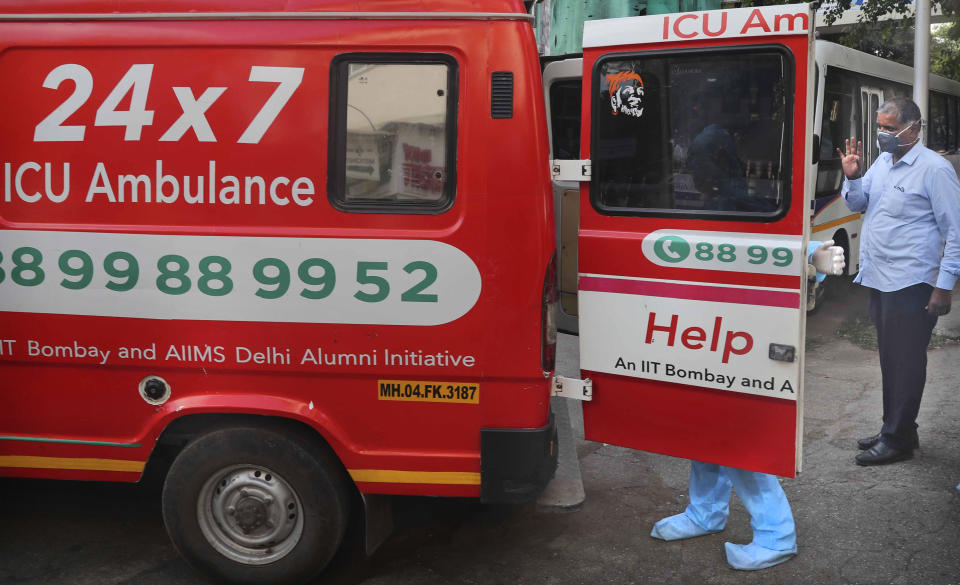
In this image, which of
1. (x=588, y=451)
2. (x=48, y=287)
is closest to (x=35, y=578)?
(x=48, y=287)

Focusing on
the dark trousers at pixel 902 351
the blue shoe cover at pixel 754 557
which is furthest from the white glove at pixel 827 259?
the dark trousers at pixel 902 351

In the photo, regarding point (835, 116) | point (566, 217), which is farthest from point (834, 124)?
point (566, 217)

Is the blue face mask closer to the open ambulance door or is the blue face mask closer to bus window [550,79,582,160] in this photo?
bus window [550,79,582,160]

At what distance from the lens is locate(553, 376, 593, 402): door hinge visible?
3996 mm

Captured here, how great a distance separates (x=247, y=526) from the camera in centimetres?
394

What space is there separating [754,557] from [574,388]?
1.14 meters

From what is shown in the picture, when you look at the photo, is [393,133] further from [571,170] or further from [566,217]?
[566,217]

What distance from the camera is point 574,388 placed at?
157 inches

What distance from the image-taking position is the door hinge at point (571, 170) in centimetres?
385

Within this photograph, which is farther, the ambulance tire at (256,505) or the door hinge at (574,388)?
the door hinge at (574,388)

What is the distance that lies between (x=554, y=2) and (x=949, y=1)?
26.9ft

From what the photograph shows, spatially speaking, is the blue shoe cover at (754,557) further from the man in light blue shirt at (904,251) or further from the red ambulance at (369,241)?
the man in light blue shirt at (904,251)

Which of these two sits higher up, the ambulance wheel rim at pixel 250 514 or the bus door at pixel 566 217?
the bus door at pixel 566 217

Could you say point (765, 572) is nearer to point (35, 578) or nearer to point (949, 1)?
point (35, 578)
